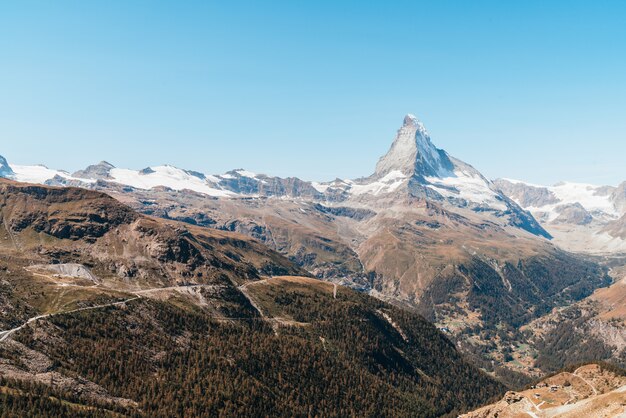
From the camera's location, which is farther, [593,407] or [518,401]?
[518,401]

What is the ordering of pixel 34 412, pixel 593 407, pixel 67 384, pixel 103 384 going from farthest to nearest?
1. pixel 103 384
2. pixel 67 384
3. pixel 34 412
4. pixel 593 407

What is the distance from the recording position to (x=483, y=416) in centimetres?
18838

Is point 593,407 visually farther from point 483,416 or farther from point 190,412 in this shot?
point 190,412

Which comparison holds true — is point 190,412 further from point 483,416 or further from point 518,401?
point 518,401

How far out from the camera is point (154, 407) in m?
189

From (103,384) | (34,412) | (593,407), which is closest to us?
(593,407)

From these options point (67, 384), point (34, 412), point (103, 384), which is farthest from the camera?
point (103, 384)

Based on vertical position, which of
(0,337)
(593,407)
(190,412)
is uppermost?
(593,407)

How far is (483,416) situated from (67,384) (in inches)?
6390

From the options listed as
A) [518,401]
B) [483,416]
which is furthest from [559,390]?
[483,416]

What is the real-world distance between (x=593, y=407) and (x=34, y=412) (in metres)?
171

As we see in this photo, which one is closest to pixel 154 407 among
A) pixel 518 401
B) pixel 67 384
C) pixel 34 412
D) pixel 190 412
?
pixel 190 412

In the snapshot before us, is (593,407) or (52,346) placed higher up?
(593,407)

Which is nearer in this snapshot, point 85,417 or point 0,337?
point 85,417
